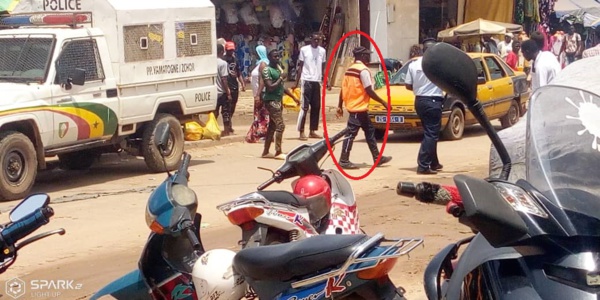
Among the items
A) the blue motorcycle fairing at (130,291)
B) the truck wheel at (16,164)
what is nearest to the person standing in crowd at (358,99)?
the truck wheel at (16,164)

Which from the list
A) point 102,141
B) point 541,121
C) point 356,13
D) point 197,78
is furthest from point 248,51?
point 541,121

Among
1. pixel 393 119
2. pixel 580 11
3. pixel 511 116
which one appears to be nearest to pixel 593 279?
pixel 393 119

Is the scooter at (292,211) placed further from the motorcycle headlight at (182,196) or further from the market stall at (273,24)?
the market stall at (273,24)

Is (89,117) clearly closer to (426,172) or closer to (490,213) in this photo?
(426,172)

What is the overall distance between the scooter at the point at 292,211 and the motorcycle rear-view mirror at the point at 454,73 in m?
2.49

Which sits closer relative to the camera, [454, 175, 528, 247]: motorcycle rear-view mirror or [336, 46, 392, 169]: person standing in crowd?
[454, 175, 528, 247]: motorcycle rear-view mirror

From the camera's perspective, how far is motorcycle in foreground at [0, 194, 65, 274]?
4.33m

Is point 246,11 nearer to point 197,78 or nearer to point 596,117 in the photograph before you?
point 197,78

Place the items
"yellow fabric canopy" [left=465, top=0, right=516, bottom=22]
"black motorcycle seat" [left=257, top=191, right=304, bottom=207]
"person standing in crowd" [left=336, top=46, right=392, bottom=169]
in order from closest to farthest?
"black motorcycle seat" [left=257, top=191, right=304, bottom=207]
"person standing in crowd" [left=336, top=46, right=392, bottom=169]
"yellow fabric canopy" [left=465, top=0, right=516, bottom=22]

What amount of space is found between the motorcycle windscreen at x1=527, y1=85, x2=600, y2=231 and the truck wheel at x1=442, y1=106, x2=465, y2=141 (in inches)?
533

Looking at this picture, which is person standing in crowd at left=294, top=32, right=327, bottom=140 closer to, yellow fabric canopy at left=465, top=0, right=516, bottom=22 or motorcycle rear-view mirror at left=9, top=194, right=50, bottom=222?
motorcycle rear-view mirror at left=9, top=194, right=50, bottom=222

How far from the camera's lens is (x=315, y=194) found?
5625mm

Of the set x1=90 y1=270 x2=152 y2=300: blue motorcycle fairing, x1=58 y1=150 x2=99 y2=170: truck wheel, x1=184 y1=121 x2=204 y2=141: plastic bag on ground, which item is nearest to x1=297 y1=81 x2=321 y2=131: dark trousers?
x1=184 y1=121 x2=204 y2=141: plastic bag on ground

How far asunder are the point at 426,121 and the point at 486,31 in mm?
14648
